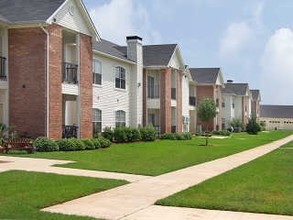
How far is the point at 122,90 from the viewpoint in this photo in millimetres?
39719

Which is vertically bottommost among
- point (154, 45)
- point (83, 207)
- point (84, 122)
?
point (83, 207)

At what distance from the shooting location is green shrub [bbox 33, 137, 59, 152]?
80.7 ft

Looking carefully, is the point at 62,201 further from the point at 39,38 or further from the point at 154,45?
A: the point at 154,45

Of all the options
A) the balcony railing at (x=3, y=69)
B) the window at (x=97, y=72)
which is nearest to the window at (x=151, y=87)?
the window at (x=97, y=72)

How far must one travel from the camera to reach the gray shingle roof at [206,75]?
6525 cm

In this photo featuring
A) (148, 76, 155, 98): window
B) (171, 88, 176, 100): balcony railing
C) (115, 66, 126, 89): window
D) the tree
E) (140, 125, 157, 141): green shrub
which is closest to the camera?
(140, 125, 157, 141): green shrub

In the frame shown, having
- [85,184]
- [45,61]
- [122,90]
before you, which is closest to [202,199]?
[85,184]

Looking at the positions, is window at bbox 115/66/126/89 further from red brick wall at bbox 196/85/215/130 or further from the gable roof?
red brick wall at bbox 196/85/215/130

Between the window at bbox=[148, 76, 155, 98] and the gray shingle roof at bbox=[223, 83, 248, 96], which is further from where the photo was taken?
the gray shingle roof at bbox=[223, 83, 248, 96]

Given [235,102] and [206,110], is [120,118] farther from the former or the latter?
[235,102]

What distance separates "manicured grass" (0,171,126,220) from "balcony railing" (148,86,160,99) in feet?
100

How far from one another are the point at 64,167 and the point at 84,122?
1198cm

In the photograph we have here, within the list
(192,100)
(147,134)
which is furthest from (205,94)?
(147,134)

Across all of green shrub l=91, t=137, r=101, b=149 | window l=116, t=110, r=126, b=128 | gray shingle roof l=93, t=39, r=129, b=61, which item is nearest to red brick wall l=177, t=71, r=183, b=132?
gray shingle roof l=93, t=39, r=129, b=61
